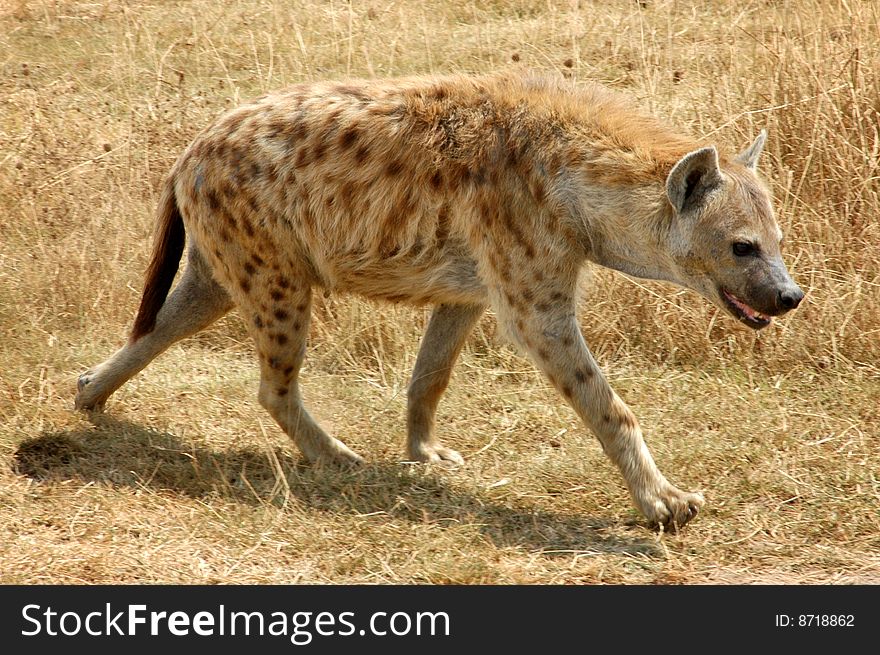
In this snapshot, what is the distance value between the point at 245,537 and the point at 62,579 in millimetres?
517

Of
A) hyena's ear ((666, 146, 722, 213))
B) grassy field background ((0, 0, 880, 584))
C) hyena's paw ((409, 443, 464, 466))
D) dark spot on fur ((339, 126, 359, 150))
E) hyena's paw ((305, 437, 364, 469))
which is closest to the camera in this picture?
hyena's ear ((666, 146, 722, 213))

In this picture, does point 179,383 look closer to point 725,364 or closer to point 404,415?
point 404,415

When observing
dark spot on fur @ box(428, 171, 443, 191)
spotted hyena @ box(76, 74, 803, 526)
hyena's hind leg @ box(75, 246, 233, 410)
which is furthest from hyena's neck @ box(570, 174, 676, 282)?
hyena's hind leg @ box(75, 246, 233, 410)

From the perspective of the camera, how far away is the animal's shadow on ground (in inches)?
141

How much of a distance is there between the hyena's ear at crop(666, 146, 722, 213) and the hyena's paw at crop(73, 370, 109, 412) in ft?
6.80

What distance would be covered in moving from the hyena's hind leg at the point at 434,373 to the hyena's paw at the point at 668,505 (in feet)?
2.58

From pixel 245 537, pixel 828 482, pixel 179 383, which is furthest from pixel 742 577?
pixel 179 383

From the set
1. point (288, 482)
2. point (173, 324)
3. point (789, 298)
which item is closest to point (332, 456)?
point (288, 482)

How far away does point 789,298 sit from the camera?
3332 mm

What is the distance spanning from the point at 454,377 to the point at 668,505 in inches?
55.6

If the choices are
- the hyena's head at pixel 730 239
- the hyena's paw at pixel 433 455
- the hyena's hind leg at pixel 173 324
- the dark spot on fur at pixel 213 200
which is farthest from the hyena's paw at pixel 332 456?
the hyena's head at pixel 730 239

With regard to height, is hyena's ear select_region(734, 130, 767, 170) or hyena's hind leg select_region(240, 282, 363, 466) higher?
hyena's ear select_region(734, 130, 767, 170)

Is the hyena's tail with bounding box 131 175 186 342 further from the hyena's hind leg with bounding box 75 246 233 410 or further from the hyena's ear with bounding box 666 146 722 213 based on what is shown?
the hyena's ear with bounding box 666 146 722 213

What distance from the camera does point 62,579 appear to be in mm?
3184
